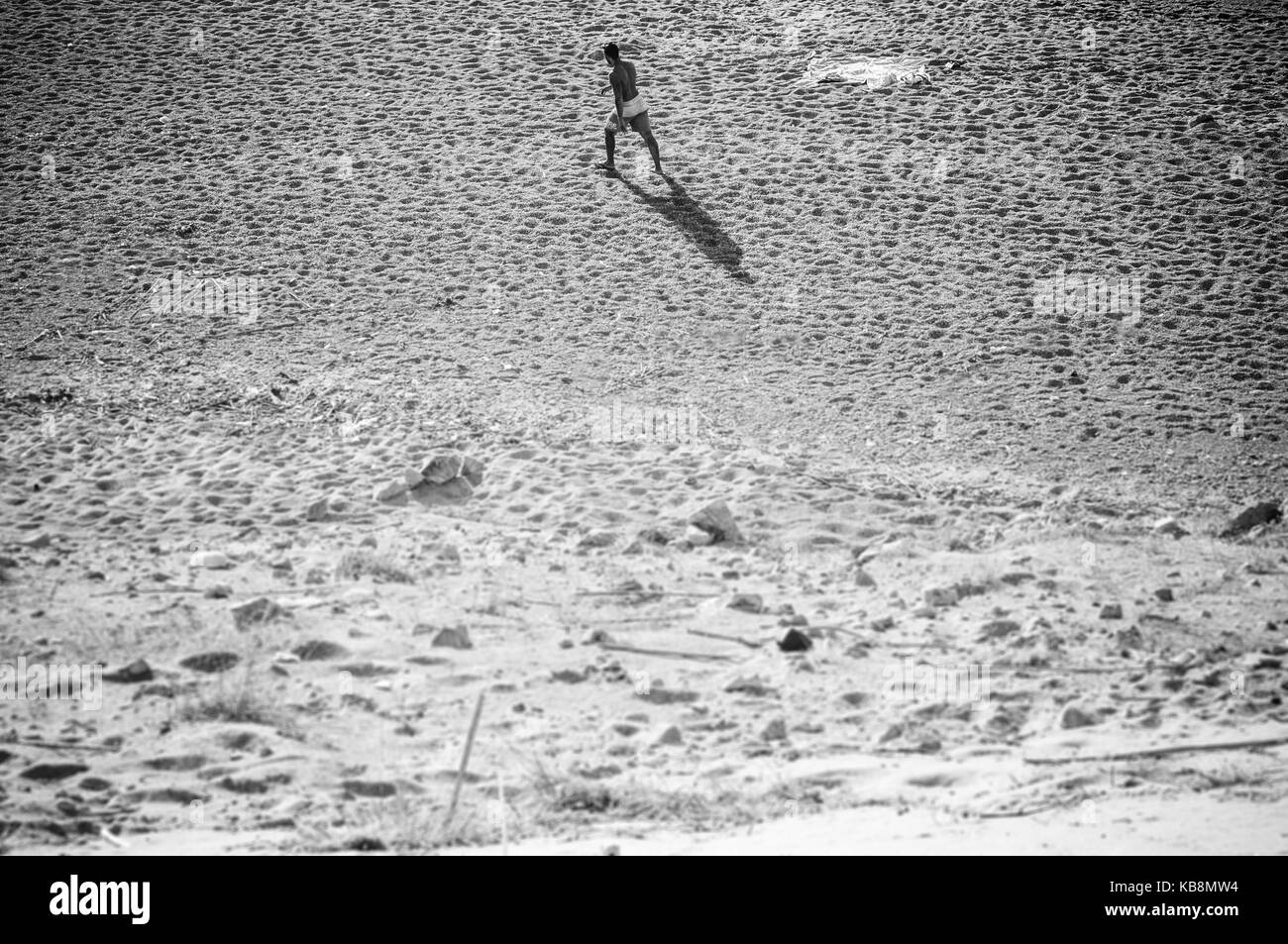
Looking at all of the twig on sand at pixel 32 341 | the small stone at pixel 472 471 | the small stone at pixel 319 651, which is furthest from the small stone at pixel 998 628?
the twig on sand at pixel 32 341

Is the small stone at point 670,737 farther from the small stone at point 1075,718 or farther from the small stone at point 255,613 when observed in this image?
the small stone at point 255,613

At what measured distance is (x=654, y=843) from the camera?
519 cm

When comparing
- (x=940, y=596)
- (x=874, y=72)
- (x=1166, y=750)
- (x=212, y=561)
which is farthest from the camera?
(x=874, y=72)

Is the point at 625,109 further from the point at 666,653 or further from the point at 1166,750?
the point at 1166,750

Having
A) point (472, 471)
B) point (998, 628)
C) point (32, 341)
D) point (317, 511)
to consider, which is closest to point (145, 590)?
point (317, 511)

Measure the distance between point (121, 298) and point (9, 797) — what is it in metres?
6.22

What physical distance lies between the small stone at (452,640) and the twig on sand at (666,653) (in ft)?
2.17

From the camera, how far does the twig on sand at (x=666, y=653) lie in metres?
6.75

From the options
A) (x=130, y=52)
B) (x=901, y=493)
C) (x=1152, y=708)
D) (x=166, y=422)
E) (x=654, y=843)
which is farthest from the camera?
(x=130, y=52)

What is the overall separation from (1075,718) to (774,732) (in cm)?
133

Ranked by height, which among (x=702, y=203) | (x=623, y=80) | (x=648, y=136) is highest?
(x=623, y=80)

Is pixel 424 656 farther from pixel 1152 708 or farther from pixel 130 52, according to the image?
pixel 130 52

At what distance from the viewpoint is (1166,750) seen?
5.84m

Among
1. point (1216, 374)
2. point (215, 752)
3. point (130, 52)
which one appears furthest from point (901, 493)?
point (130, 52)
